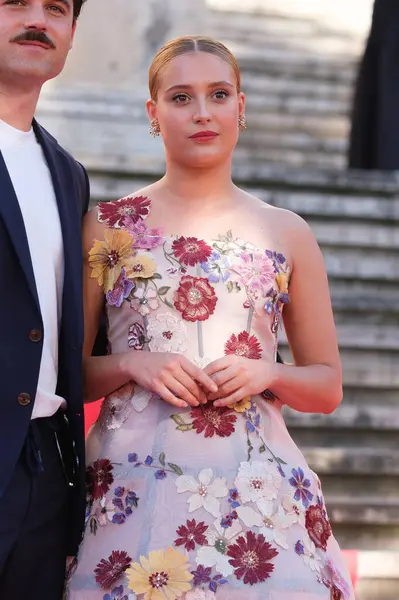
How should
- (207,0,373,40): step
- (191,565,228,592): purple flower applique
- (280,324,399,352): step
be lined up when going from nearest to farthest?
(191,565,228,592): purple flower applique < (280,324,399,352): step < (207,0,373,40): step

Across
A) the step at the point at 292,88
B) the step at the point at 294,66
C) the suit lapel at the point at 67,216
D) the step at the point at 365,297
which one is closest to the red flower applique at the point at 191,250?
the suit lapel at the point at 67,216

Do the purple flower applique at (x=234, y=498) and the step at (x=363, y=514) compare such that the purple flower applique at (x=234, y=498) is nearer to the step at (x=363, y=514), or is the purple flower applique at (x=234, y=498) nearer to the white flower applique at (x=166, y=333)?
the white flower applique at (x=166, y=333)

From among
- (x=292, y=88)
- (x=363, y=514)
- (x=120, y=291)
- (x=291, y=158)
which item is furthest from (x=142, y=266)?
(x=292, y=88)

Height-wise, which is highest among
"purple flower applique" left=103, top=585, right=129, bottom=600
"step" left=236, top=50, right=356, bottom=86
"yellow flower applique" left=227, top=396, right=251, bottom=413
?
"step" left=236, top=50, right=356, bottom=86

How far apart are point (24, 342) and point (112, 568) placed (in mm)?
478

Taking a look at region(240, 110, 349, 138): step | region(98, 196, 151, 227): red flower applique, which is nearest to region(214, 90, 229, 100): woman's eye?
region(98, 196, 151, 227): red flower applique

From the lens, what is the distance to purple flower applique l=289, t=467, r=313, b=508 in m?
2.13

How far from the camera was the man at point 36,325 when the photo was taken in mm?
2014

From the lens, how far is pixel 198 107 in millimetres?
2258

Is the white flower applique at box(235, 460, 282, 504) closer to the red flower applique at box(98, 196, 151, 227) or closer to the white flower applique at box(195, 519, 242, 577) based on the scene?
the white flower applique at box(195, 519, 242, 577)

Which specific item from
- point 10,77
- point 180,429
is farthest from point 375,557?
A: point 10,77

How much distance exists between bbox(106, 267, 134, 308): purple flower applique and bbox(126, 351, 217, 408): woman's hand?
18 centimetres

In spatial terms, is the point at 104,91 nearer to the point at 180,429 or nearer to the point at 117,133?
the point at 117,133

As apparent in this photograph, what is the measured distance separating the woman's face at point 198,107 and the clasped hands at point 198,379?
48cm
